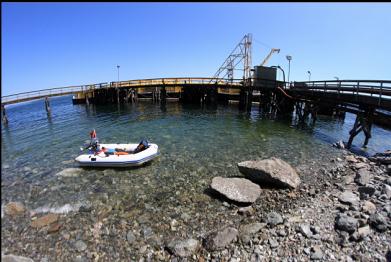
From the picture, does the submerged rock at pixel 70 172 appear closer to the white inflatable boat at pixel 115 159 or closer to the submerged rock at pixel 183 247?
the white inflatable boat at pixel 115 159

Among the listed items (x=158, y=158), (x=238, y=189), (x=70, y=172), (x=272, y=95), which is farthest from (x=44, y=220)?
(x=272, y=95)

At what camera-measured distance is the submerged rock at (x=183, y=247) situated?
6.99 metres

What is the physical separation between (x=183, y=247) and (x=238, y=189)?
346 cm

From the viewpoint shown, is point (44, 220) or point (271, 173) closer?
point (44, 220)

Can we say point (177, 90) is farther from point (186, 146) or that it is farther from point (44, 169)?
point (44, 169)

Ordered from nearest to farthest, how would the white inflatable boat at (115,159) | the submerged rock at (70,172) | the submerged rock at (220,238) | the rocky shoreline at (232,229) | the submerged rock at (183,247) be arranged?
the rocky shoreline at (232,229), the submerged rock at (183,247), the submerged rock at (220,238), the submerged rock at (70,172), the white inflatable boat at (115,159)

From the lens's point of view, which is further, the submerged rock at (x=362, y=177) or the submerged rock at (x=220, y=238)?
the submerged rock at (x=362, y=177)

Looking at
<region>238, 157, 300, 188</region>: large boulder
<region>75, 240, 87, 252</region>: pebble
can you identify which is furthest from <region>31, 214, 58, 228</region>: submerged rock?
<region>238, 157, 300, 188</region>: large boulder

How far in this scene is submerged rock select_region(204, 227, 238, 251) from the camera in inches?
282

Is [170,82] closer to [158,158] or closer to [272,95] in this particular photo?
[272,95]

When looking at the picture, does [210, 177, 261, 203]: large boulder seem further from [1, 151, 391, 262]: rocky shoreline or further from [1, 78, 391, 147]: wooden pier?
[1, 78, 391, 147]: wooden pier

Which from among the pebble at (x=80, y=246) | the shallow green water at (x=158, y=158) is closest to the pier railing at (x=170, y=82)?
the shallow green water at (x=158, y=158)

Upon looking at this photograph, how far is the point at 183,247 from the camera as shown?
7.18 metres

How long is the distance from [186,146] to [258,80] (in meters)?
25.5
